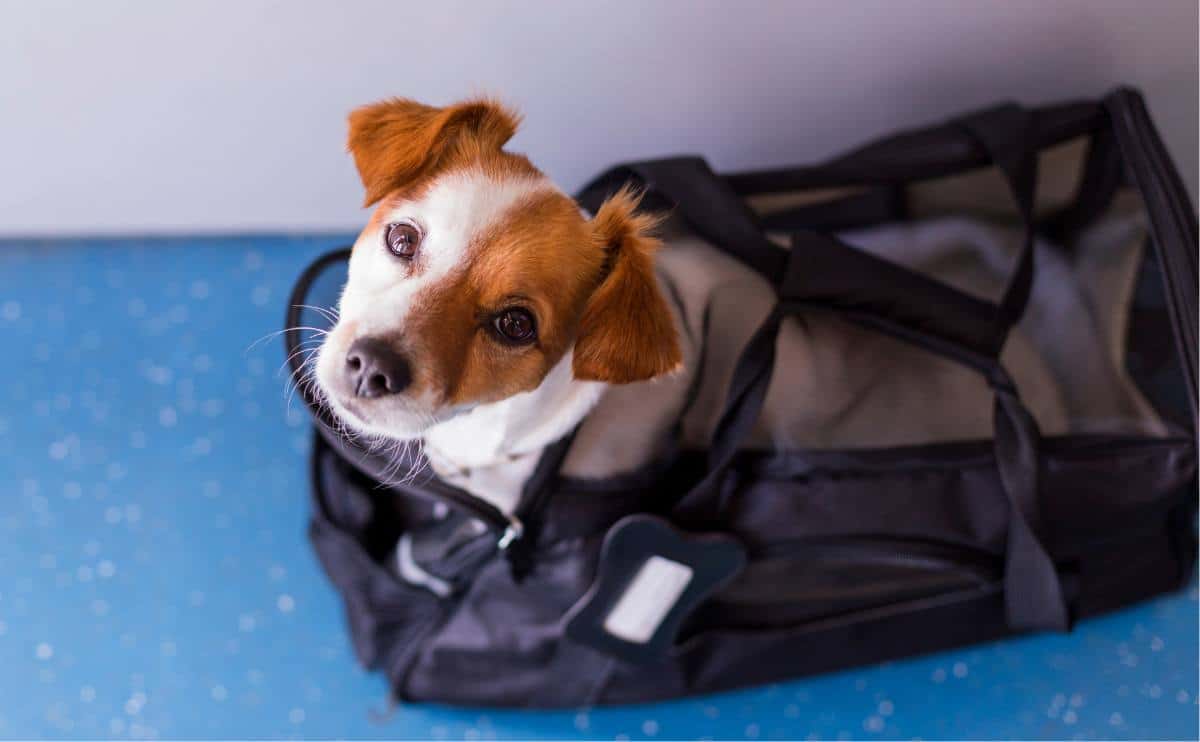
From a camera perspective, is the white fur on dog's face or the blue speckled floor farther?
the blue speckled floor

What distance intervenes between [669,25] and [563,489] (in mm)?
529

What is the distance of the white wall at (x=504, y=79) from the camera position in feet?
3.34

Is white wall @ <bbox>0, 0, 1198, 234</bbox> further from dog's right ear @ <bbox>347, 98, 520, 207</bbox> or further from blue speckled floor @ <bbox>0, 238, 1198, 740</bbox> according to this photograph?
dog's right ear @ <bbox>347, 98, 520, 207</bbox>

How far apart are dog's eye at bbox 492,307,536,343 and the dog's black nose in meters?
0.09

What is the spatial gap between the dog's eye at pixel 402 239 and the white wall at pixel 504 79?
350 mm

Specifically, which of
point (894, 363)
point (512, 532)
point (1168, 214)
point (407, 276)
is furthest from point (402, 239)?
point (1168, 214)

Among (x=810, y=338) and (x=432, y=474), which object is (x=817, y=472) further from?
(x=432, y=474)

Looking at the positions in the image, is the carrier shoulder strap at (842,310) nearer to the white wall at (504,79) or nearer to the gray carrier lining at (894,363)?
the gray carrier lining at (894,363)

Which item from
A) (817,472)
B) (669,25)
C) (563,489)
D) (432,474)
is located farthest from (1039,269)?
(432,474)

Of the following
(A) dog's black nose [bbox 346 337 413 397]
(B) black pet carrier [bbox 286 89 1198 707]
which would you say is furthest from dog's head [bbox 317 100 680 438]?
(B) black pet carrier [bbox 286 89 1198 707]

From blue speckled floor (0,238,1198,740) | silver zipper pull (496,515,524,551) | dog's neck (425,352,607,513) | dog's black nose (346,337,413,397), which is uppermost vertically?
dog's black nose (346,337,413,397)

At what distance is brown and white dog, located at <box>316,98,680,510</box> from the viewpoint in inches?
28.7

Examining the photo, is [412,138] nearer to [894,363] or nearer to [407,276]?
[407,276]

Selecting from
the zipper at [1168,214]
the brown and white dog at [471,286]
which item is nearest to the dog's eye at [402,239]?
the brown and white dog at [471,286]
